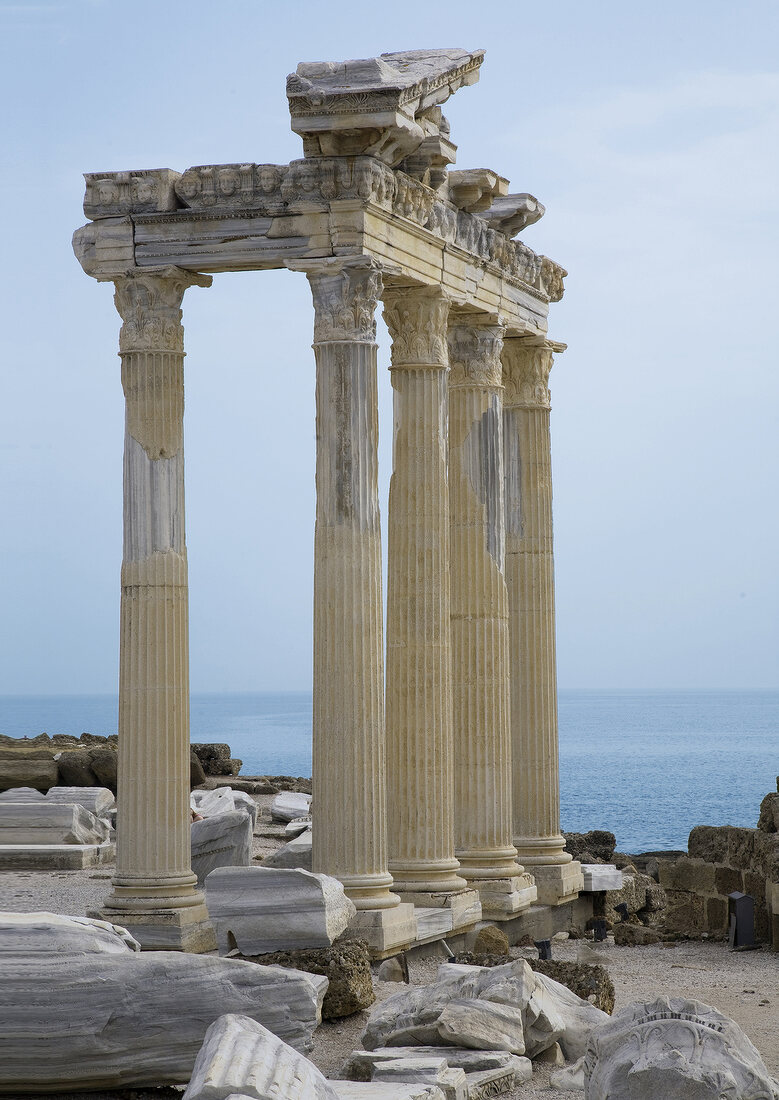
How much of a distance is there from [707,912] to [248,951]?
11.2m

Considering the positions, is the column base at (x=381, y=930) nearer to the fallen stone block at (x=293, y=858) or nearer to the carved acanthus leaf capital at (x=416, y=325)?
the fallen stone block at (x=293, y=858)

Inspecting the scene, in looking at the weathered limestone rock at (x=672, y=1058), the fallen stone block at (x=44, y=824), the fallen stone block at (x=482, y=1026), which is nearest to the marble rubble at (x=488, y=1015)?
the fallen stone block at (x=482, y=1026)

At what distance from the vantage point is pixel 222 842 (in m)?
23.1

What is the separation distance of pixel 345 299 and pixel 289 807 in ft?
48.0

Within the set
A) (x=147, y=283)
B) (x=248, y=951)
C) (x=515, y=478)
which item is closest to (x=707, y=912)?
(x=515, y=478)

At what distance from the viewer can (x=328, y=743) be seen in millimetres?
19656

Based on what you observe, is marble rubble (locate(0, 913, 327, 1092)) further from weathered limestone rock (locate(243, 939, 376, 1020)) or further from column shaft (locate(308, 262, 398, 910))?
column shaft (locate(308, 262, 398, 910))

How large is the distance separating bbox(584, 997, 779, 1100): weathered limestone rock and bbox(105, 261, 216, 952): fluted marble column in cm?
767

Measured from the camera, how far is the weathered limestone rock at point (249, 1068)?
35.7ft

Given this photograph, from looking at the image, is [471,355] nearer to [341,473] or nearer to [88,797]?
[341,473]

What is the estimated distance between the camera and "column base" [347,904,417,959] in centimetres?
1919

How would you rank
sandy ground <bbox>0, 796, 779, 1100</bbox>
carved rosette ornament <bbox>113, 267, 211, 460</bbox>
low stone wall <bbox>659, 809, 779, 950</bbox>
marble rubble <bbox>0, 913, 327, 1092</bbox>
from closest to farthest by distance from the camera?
marble rubble <bbox>0, 913, 327, 1092</bbox>, sandy ground <bbox>0, 796, 779, 1100</bbox>, carved rosette ornament <bbox>113, 267, 211, 460</bbox>, low stone wall <bbox>659, 809, 779, 950</bbox>

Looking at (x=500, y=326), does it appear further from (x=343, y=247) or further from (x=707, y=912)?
(x=707, y=912)

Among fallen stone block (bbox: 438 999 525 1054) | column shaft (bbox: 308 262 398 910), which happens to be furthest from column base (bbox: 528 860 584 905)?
fallen stone block (bbox: 438 999 525 1054)
